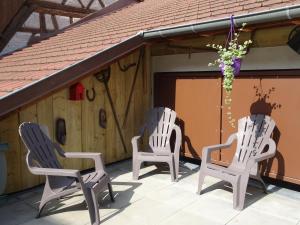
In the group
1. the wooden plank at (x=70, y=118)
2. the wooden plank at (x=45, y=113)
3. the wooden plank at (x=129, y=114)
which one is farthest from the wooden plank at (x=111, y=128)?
the wooden plank at (x=45, y=113)

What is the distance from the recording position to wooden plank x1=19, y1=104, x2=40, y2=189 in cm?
445

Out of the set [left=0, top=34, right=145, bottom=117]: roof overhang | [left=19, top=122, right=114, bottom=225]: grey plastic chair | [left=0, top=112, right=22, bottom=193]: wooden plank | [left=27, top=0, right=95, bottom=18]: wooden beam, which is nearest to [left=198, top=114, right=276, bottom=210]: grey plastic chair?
[left=19, top=122, right=114, bottom=225]: grey plastic chair

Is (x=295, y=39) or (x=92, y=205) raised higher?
(x=295, y=39)

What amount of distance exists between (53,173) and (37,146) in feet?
1.93

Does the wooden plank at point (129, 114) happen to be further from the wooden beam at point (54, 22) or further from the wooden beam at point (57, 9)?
the wooden beam at point (54, 22)

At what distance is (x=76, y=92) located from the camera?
487 centimetres

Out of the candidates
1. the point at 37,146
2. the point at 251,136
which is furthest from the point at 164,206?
the point at 37,146

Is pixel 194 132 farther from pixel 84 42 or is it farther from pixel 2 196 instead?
pixel 2 196

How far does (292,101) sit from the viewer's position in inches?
168

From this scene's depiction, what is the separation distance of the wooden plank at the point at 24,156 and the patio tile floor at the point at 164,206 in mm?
119

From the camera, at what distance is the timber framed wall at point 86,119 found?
4.38m

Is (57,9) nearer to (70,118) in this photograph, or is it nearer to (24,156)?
(70,118)

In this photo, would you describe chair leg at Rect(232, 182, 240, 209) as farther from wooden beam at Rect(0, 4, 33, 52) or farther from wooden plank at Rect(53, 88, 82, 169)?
wooden beam at Rect(0, 4, 33, 52)

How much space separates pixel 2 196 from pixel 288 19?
4130 millimetres
